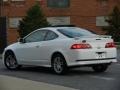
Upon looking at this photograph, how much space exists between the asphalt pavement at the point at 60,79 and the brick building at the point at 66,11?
111ft

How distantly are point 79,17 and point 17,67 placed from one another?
35.3 metres

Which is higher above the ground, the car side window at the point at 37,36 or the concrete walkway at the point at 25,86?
the car side window at the point at 37,36

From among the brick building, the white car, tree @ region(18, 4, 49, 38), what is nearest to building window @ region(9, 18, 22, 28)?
the brick building

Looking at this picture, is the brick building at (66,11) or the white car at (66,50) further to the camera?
the brick building at (66,11)

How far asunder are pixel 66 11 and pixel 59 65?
37.3 metres

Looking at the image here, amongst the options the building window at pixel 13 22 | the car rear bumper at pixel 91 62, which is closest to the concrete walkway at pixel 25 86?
the car rear bumper at pixel 91 62

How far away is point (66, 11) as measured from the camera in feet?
175

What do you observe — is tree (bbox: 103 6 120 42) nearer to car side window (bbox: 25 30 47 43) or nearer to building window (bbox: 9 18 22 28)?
building window (bbox: 9 18 22 28)

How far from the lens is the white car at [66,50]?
51.9 ft

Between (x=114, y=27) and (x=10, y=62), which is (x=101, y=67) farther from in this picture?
(x=114, y=27)

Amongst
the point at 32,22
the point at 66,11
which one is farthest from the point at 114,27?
the point at 66,11

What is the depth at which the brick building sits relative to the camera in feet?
172

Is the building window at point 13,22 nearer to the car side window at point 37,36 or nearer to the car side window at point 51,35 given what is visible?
the car side window at point 37,36

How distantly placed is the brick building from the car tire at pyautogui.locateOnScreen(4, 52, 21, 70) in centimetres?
3400
